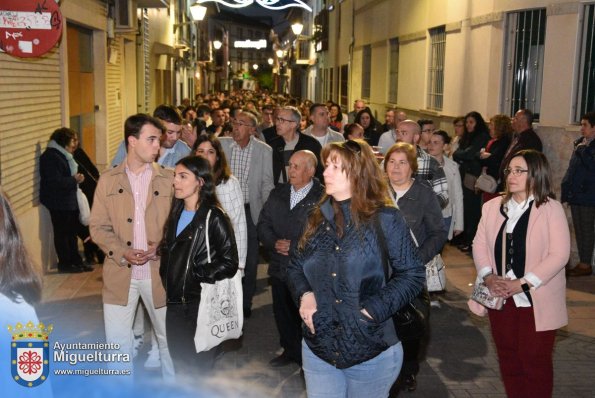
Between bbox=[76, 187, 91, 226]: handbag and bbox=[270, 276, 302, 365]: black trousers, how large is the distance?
12.1 ft

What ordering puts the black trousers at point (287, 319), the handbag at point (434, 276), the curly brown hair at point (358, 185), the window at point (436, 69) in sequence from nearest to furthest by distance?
1. the curly brown hair at point (358, 185)
2. the black trousers at point (287, 319)
3. the handbag at point (434, 276)
4. the window at point (436, 69)

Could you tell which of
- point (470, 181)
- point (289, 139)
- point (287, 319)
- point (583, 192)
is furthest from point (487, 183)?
point (287, 319)

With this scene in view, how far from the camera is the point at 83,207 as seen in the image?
30.7ft

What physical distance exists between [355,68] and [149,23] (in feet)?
24.0

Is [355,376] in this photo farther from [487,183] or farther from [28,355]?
[487,183]

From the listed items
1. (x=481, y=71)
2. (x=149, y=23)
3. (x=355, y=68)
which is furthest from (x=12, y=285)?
(x=355, y=68)

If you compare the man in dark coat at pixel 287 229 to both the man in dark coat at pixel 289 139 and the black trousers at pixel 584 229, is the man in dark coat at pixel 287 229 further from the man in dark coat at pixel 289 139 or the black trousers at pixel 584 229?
the black trousers at pixel 584 229

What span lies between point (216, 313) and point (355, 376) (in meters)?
1.59

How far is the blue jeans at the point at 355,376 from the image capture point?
152 inches

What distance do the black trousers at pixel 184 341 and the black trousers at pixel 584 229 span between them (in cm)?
631

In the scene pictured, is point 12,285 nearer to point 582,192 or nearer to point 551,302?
point 551,302

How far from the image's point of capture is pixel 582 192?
32.1 ft

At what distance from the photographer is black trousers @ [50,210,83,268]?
9.60 meters

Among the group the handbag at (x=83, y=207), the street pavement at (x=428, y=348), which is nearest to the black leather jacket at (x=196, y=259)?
the street pavement at (x=428, y=348)
